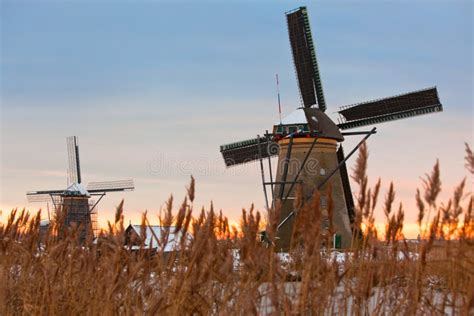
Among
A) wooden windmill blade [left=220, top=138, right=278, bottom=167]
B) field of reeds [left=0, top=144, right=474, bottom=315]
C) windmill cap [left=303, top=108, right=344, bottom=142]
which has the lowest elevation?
field of reeds [left=0, top=144, right=474, bottom=315]

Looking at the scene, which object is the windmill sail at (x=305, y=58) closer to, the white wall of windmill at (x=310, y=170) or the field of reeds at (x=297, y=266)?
the white wall of windmill at (x=310, y=170)

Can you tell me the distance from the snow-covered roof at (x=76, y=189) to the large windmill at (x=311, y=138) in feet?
40.4

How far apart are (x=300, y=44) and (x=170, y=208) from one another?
20951 millimetres

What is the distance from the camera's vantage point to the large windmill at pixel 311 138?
21.4m

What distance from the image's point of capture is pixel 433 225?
3.03 meters

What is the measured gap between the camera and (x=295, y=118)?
22.5 meters

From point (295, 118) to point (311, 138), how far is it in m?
1.22

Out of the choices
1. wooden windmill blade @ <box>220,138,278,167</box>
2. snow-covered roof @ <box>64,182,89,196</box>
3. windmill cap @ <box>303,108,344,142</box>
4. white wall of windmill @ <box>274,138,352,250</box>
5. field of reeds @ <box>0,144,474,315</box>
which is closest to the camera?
field of reeds @ <box>0,144,474,315</box>

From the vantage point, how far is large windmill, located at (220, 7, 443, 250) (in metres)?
21.4

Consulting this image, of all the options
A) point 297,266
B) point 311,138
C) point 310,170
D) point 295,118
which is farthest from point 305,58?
point 297,266

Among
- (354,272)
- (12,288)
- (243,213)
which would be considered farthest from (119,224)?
(12,288)

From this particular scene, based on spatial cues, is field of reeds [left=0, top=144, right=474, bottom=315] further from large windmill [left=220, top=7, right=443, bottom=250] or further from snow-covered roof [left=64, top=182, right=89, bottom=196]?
snow-covered roof [left=64, top=182, right=89, bottom=196]

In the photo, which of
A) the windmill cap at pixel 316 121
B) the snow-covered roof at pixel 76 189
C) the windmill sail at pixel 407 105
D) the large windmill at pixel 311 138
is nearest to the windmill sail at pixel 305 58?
the large windmill at pixel 311 138

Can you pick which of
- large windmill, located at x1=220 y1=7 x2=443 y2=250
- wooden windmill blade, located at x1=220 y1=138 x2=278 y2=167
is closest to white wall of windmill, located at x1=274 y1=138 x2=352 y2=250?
large windmill, located at x1=220 y1=7 x2=443 y2=250
